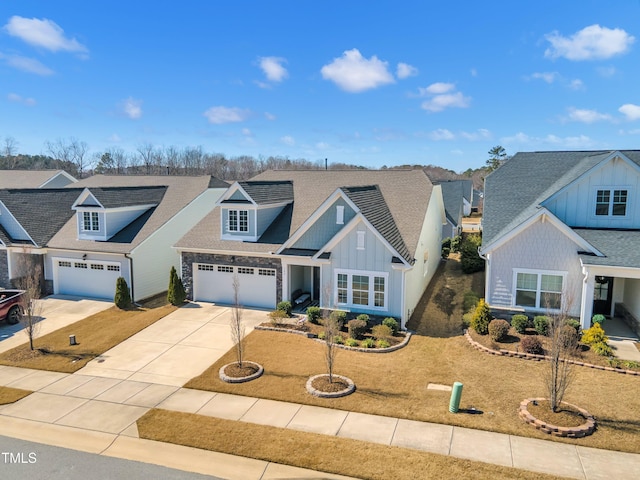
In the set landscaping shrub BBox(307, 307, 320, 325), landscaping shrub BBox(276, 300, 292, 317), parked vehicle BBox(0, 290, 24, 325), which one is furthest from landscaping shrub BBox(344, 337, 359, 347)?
parked vehicle BBox(0, 290, 24, 325)

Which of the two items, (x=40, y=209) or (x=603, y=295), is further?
(x=40, y=209)

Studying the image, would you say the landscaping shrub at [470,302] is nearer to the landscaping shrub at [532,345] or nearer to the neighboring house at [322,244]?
the neighboring house at [322,244]

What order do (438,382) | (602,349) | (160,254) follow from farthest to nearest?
(160,254)
(602,349)
(438,382)

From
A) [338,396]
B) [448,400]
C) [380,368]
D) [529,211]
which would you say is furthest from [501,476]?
[529,211]

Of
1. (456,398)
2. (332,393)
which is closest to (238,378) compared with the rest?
(332,393)

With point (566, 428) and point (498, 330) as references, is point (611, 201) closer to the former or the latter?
point (498, 330)

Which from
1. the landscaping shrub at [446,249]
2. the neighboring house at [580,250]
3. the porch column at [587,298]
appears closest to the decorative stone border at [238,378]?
the neighboring house at [580,250]

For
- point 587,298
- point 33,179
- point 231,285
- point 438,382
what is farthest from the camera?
point 33,179
